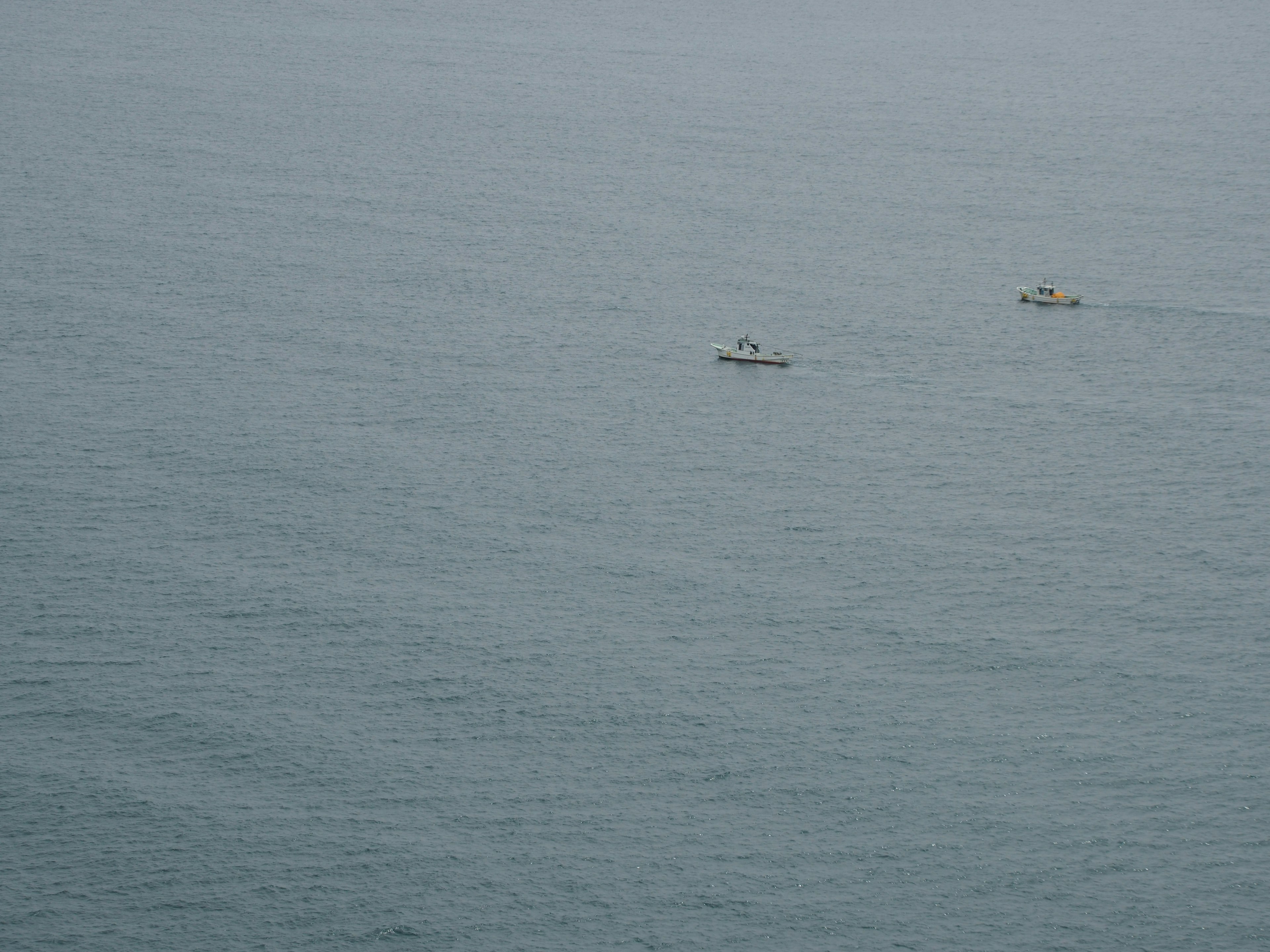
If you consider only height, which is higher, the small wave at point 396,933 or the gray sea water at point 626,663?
the gray sea water at point 626,663

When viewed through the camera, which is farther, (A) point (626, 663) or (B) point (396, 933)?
(A) point (626, 663)

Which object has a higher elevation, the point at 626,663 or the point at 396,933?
the point at 626,663

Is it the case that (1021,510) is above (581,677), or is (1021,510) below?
above

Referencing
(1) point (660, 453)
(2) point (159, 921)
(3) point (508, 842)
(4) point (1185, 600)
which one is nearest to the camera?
(2) point (159, 921)

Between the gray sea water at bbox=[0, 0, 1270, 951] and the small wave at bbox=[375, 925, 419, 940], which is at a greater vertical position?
the gray sea water at bbox=[0, 0, 1270, 951]

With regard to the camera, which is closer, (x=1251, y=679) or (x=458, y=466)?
(x=1251, y=679)

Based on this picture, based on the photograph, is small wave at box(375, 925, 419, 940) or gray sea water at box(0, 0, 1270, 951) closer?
small wave at box(375, 925, 419, 940)

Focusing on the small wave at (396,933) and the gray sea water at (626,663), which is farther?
the gray sea water at (626,663)

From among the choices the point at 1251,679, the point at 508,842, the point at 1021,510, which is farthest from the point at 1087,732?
the point at 508,842

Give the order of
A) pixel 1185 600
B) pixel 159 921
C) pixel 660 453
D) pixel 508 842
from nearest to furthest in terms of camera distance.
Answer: pixel 159 921 → pixel 508 842 → pixel 1185 600 → pixel 660 453

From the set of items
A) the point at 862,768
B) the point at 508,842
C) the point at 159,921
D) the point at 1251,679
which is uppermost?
the point at 1251,679

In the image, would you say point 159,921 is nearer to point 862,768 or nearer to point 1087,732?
point 862,768
